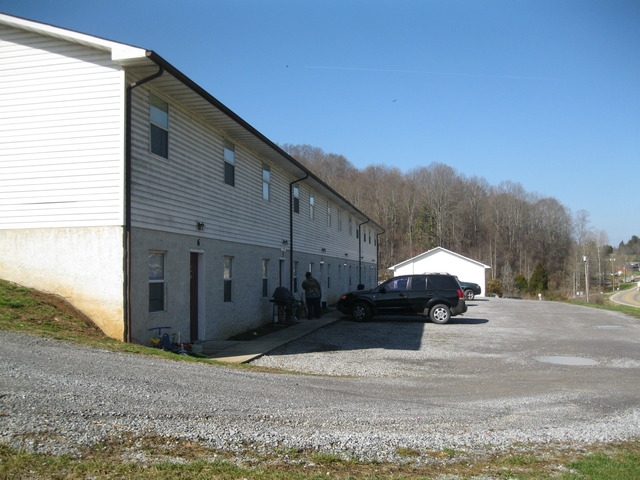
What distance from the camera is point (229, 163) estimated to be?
16281 mm

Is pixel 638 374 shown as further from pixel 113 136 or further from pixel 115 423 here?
pixel 113 136

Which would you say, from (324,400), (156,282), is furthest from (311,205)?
(324,400)

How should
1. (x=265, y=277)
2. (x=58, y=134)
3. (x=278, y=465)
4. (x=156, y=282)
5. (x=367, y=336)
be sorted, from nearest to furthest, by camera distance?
(x=278, y=465) < (x=58, y=134) < (x=156, y=282) < (x=367, y=336) < (x=265, y=277)

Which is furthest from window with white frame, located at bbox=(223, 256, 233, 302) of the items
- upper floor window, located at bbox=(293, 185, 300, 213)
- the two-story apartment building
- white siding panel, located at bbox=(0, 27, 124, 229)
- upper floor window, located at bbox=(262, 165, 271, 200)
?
upper floor window, located at bbox=(293, 185, 300, 213)

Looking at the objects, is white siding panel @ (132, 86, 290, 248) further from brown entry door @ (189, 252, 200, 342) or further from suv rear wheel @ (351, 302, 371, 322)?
suv rear wheel @ (351, 302, 371, 322)

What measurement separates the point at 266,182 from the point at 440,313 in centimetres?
790

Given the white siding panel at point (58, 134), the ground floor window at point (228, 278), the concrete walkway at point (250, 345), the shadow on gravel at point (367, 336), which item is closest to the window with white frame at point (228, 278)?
the ground floor window at point (228, 278)

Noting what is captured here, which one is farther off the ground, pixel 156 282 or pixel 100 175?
pixel 100 175

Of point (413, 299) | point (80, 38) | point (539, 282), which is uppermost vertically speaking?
point (80, 38)

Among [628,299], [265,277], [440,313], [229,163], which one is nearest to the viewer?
[229,163]

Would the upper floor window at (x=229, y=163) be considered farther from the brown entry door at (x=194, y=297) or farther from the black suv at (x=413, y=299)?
the black suv at (x=413, y=299)

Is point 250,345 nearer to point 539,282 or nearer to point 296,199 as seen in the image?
point 296,199

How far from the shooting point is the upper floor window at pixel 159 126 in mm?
11884

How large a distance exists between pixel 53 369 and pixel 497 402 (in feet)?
19.8
